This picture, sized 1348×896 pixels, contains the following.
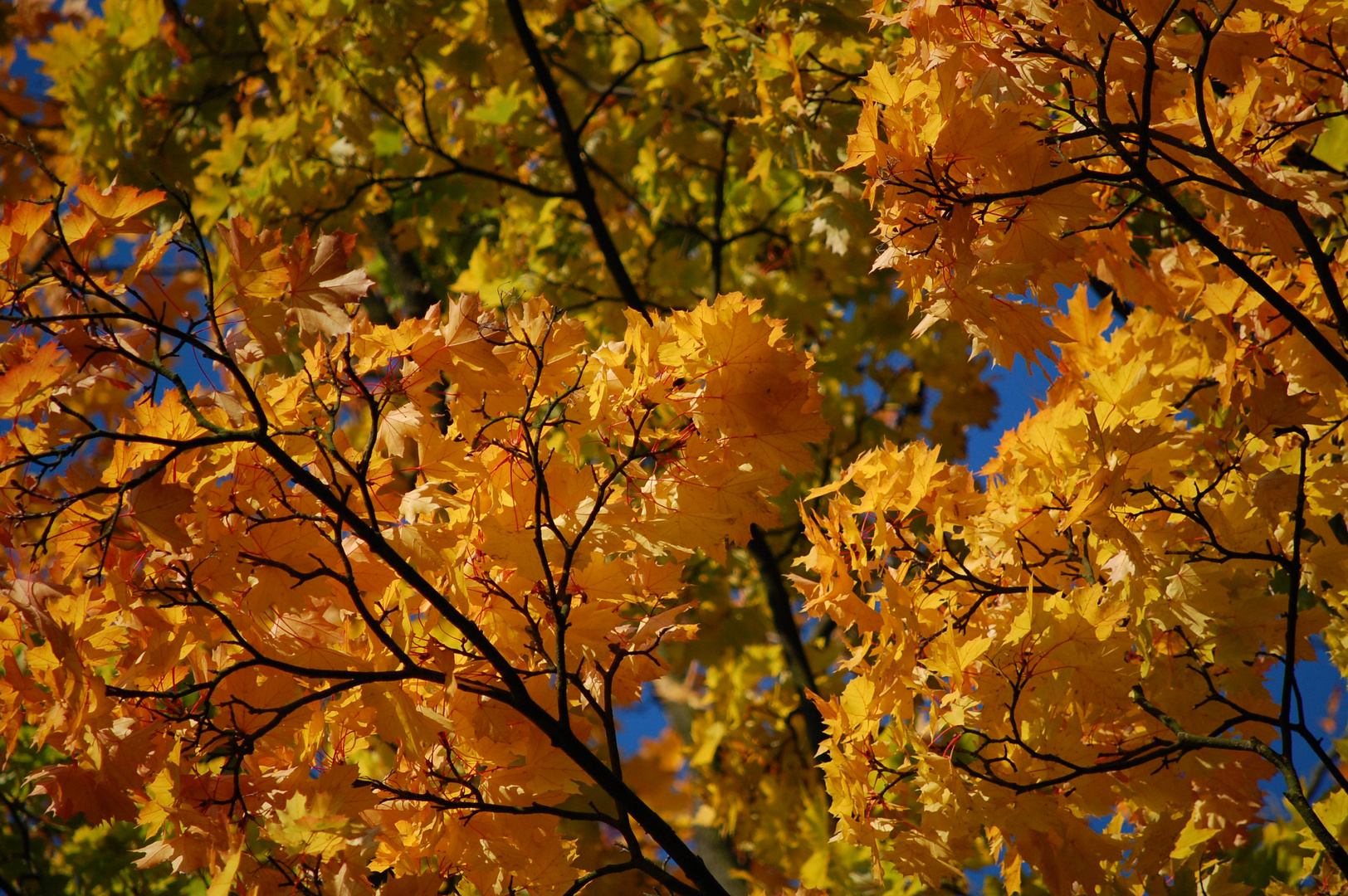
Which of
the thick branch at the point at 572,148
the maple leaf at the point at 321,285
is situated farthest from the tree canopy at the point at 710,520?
the thick branch at the point at 572,148

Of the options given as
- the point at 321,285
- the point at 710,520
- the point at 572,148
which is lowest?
the point at 710,520

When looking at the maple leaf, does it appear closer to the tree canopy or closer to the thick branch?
the tree canopy

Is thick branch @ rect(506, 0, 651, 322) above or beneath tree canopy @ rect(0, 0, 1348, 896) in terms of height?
above

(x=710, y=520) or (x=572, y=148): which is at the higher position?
(x=572, y=148)

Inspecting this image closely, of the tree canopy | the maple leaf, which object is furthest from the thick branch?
the maple leaf

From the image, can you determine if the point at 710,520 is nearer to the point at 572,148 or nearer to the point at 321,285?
the point at 321,285

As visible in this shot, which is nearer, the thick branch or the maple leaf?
the maple leaf

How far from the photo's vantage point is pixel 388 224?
546 centimetres

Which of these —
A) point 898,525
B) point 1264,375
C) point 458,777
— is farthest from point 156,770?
point 1264,375

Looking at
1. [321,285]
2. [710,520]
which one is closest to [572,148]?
[321,285]

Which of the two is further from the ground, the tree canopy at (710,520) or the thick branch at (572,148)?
the thick branch at (572,148)

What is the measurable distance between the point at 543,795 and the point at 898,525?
96cm

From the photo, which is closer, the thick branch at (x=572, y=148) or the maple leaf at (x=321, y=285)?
the maple leaf at (x=321, y=285)

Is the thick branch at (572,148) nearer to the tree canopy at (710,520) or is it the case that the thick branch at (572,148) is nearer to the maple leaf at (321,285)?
the tree canopy at (710,520)
